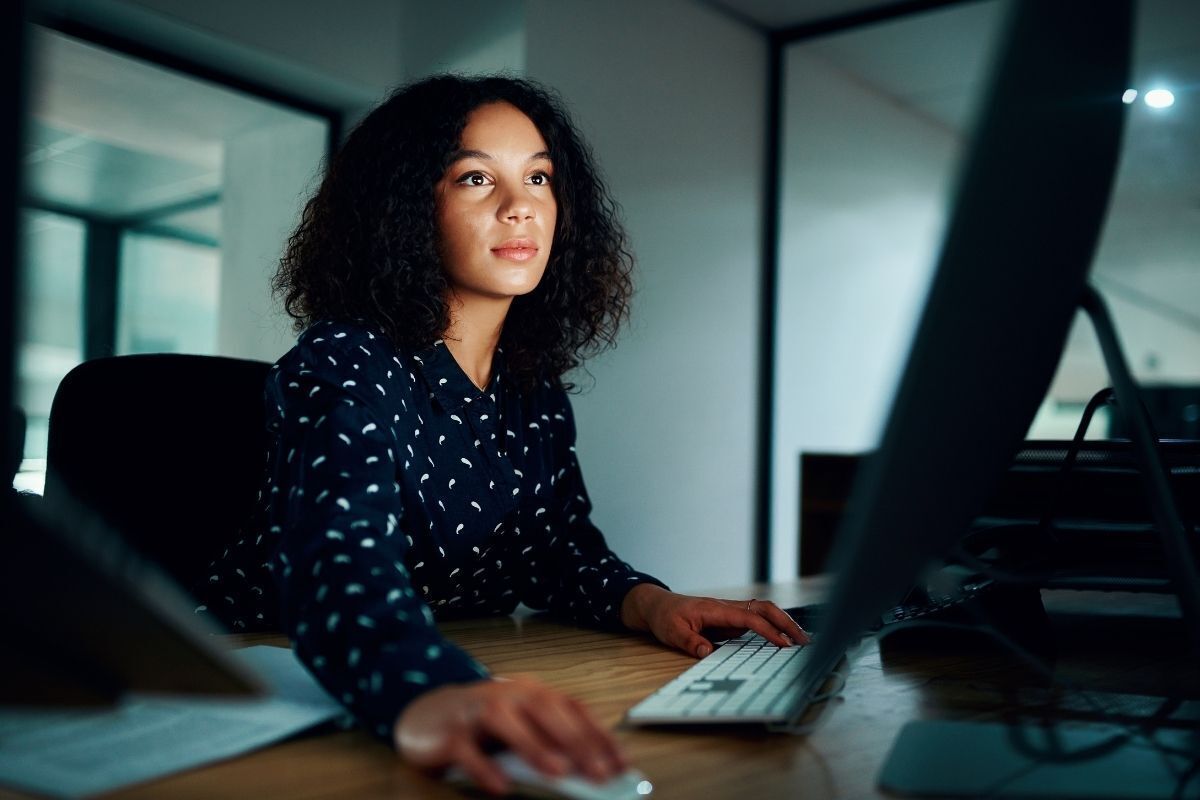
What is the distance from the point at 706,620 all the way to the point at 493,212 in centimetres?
57

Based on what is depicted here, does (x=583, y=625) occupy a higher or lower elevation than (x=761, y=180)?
lower

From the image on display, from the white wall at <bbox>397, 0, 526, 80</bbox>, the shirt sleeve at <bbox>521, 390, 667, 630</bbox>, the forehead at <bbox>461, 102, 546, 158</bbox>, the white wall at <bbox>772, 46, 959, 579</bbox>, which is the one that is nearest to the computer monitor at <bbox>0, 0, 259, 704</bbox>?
the shirt sleeve at <bbox>521, 390, 667, 630</bbox>

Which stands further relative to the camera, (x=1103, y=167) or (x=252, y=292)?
(x=252, y=292)

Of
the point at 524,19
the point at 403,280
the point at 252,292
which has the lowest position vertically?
the point at 403,280

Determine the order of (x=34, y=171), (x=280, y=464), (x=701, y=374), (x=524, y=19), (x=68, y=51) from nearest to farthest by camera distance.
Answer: (x=34, y=171)
(x=280, y=464)
(x=68, y=51)
(x=524, y=19)
(x=701, y=374)

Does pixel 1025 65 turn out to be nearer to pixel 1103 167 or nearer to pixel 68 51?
pixel 1103 167

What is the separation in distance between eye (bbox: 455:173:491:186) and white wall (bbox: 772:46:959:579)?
279cm

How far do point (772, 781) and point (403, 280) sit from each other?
0.82m

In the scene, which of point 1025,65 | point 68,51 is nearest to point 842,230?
point 68,51

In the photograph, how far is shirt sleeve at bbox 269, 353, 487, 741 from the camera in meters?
0.59

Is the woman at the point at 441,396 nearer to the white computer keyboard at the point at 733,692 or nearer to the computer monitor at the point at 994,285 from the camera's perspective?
the white computer keyboard at the point at 733,692

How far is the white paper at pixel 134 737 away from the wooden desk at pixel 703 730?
1 centimetres

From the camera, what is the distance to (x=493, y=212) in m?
1.26

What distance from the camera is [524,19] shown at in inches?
116
